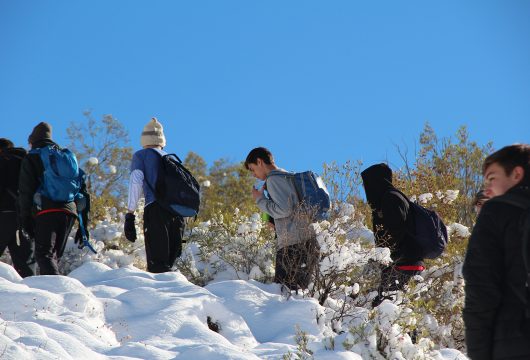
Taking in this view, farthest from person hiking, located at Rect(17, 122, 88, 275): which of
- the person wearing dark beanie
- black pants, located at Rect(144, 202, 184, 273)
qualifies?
black pants, located at Rect(144, 202, 184, 273)

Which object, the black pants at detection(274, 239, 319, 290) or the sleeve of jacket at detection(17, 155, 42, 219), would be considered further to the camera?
the sleeve of jacket at detection(17, 155, 42, 219)

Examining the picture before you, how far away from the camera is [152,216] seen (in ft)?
25.7

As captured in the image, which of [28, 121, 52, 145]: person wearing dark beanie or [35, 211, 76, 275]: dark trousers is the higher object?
[28, 121, 52, 145]: person wearing dark beanie

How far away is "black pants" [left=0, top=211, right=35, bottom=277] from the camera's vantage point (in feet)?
27.5

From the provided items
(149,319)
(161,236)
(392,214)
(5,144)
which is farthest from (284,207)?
(5,144)

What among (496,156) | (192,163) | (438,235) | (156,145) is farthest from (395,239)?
(192,163)

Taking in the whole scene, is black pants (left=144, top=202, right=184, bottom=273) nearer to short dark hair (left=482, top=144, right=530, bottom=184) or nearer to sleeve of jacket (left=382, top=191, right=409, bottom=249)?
sleeve of jacket (left=382, top=191, right=409, bottom=249)

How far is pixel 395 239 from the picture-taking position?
22.1 feet

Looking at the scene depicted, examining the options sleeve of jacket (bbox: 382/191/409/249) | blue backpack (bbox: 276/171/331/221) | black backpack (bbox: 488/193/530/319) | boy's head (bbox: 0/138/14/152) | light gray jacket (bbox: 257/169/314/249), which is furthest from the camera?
boy's head (bbox: 0/138/14/152)

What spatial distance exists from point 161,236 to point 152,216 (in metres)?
0.22

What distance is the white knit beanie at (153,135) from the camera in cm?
816

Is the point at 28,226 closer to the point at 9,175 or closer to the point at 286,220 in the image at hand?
the point at 9,175

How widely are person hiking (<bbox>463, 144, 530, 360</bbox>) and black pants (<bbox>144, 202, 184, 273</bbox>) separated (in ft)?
16.2

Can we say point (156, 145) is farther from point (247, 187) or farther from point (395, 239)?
point (247, 187)
